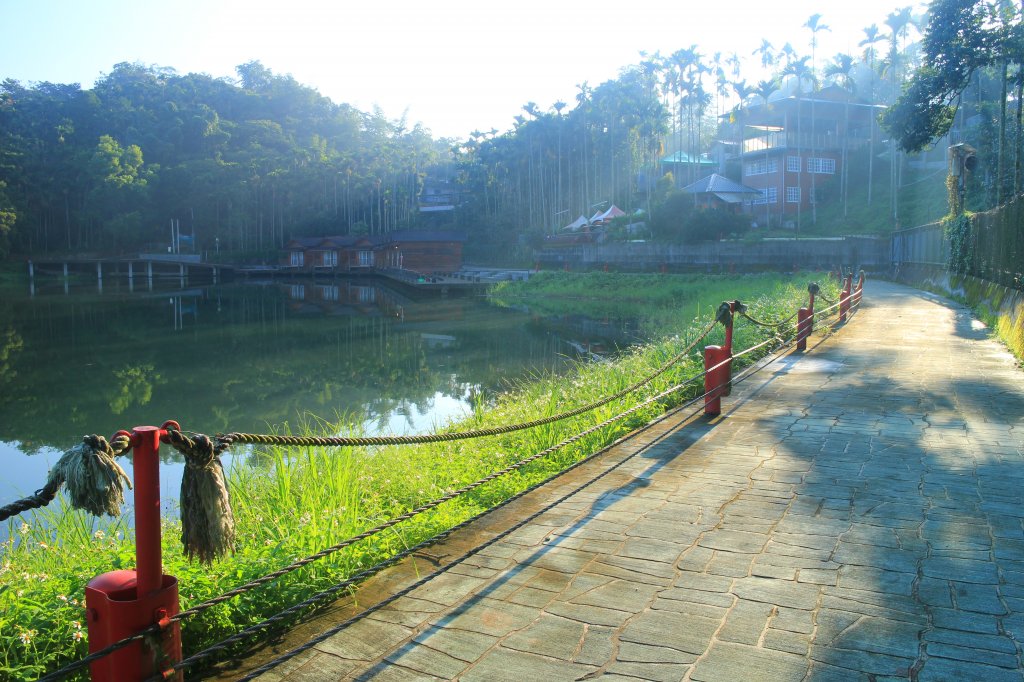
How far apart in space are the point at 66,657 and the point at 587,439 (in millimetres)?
4842

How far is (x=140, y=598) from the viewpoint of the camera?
2.52 metres

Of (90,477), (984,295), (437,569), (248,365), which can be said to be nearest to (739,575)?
(437,569)

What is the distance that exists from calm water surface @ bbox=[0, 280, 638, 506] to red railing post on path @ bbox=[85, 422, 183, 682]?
5770mm

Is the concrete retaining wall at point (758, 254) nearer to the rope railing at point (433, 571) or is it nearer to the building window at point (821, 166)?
the building window at point (821, 166)

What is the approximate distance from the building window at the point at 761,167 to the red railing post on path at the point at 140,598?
52.5 meters

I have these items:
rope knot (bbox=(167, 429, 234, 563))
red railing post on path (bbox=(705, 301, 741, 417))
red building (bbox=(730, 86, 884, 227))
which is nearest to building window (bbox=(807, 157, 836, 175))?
red building (bbox=(730, 86, 884, 227))

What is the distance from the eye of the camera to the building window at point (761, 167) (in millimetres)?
50594

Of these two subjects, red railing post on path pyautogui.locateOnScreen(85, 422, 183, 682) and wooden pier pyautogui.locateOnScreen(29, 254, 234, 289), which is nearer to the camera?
red railing post on path pyautogui.locateOnScreen(85, 422, 183, 682)

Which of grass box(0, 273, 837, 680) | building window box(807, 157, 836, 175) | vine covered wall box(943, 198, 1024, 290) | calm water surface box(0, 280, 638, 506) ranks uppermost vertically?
building window box(807, 157, 836, 175)

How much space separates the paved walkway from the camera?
3107 mm

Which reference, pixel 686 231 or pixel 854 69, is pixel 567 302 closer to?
Answer: pixel 686 231

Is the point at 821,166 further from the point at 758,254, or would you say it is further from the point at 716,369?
the point at 716,369

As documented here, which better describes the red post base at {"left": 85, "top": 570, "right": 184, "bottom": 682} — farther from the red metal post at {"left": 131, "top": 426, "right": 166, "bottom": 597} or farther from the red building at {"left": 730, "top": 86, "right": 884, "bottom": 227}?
the red building at {"left": 730, "top": 86, "right": 884, "bottom": 227}

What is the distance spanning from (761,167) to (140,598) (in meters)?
54.1
